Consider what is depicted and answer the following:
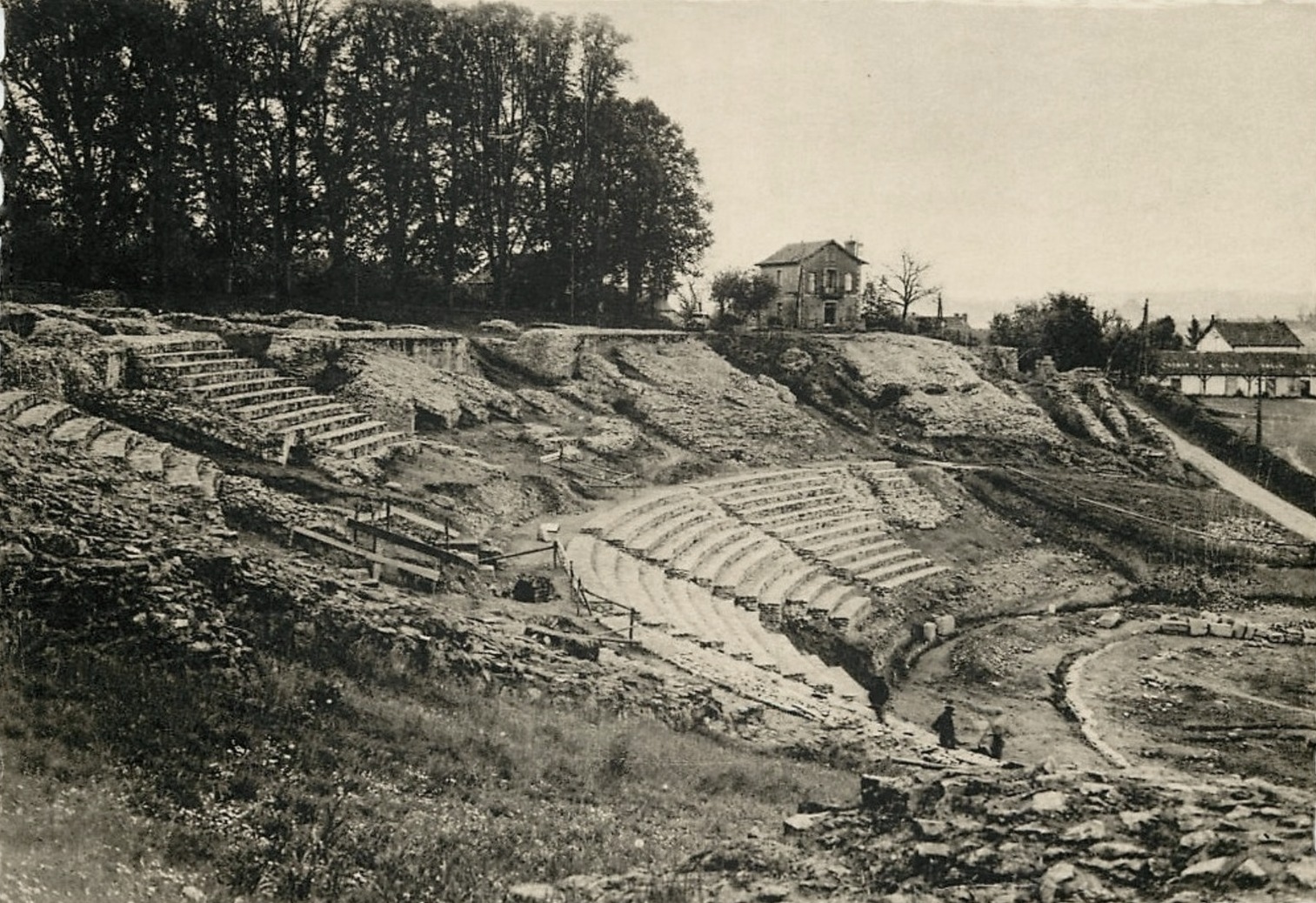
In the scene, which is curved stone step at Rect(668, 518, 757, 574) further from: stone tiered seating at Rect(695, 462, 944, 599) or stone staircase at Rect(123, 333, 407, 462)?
stone staircase at Rect(123, 333, 407, 462)

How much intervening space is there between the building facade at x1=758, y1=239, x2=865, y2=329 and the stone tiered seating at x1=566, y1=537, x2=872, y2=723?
77.2 ft

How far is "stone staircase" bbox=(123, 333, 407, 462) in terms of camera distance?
14.8 metres

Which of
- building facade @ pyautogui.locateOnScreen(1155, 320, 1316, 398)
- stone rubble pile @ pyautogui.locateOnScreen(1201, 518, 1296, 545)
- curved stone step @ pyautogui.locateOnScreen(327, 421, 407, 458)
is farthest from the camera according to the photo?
building facade @ pyautogui.locateOnScreen(1155, 320, 1316, 398)

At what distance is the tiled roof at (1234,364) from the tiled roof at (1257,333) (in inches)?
15.7

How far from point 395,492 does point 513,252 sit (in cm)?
845

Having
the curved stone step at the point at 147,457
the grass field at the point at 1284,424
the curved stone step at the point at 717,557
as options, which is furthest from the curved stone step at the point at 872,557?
the grass field at the point at 1284,424

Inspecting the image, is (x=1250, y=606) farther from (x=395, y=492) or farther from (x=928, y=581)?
(x=395, y=492)

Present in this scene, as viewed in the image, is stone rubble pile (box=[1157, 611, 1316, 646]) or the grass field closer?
stone rubble pile (box=[1157, 611, 1316, 646])

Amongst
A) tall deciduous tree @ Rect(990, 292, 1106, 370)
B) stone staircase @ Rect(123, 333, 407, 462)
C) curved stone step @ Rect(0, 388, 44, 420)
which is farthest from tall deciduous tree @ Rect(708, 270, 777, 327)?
curved stone step @ Rect(0, 388, 44, 420)

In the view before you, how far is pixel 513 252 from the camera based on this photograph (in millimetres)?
21875

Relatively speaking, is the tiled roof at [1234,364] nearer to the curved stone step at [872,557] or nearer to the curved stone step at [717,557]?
the curved stone step at [872,557]

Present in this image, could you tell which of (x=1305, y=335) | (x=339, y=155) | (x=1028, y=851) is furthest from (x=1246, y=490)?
(x=339, y=155)

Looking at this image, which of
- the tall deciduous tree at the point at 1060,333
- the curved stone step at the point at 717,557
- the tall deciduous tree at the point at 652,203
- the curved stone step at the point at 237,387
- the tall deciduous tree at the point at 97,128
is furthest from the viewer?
the tall deciduous tree at the point at 1060,333

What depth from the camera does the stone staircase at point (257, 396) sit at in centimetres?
1475
